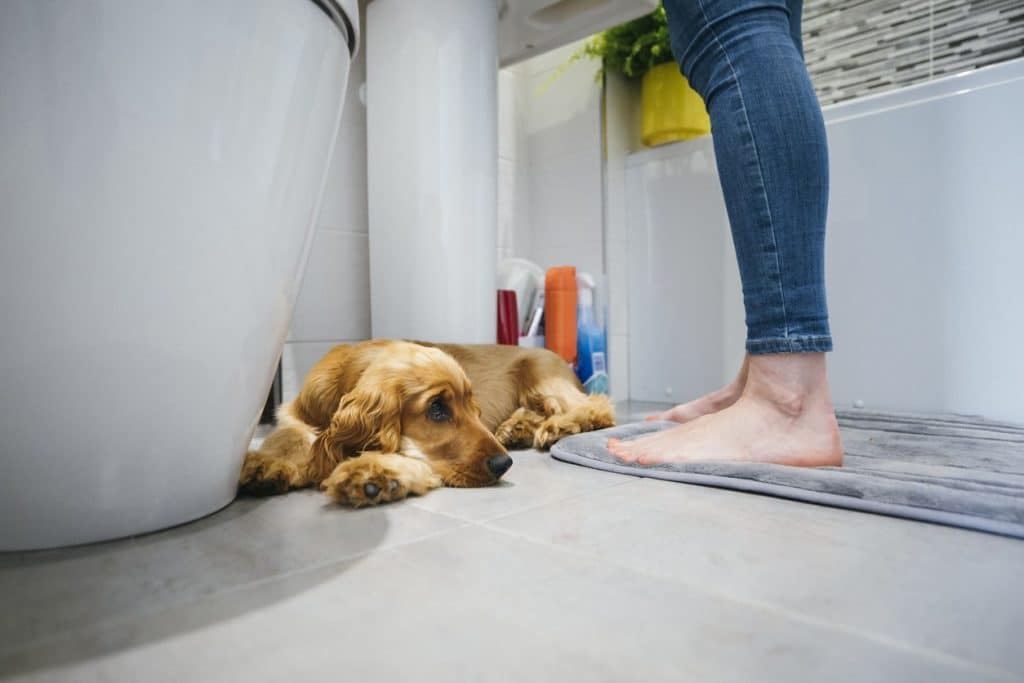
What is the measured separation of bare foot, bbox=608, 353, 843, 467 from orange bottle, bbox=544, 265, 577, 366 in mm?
925

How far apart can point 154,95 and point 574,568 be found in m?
0.54

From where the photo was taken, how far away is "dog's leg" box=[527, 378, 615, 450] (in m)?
1.24

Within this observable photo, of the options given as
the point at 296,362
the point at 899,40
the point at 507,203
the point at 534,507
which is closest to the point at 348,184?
the point at 296,362

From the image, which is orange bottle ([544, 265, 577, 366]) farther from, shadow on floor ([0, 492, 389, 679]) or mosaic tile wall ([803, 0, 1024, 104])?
shadow on floor ([0, 492, 389, 679])

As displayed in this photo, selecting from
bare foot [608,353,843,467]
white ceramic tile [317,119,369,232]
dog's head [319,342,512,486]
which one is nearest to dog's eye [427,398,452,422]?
dog's head [319,342,512,486]

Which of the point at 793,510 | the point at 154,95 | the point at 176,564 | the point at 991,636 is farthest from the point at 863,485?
the point at 154,95

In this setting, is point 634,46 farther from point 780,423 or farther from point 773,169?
point 780,423

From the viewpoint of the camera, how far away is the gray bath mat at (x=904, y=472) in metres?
0.67

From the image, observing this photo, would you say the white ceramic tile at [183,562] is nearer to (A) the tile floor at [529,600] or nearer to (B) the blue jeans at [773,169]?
(A) the tile floor at [529,600]

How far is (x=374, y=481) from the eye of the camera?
78 cm

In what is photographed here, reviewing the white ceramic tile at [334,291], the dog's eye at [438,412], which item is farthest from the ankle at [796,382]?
the white ceramic tile at [334,291]

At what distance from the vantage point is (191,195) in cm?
59

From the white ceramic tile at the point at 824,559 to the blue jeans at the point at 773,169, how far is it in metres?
0.25

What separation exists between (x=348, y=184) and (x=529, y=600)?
1.37 m
